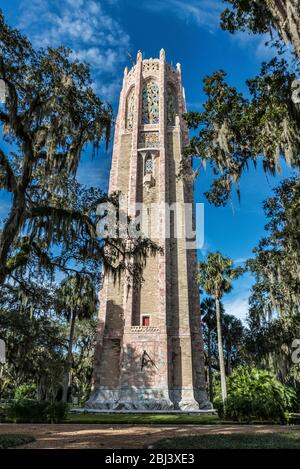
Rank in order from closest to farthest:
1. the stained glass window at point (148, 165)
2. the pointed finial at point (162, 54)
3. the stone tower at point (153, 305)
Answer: the stone tower at point (153, 305)
the stained glass window at point (148, 165)
the pointed finial at point (162, 54)

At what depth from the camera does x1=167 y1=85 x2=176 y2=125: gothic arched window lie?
36381 mm

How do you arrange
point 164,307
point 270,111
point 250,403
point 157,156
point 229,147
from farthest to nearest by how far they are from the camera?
point 157,156, point 164,307, point 250,403, point 229,147, point 270,111

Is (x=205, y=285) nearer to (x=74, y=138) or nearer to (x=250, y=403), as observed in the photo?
(x=250, y=403)

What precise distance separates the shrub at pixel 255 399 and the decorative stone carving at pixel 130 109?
26.2 meters

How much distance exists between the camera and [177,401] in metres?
25.1

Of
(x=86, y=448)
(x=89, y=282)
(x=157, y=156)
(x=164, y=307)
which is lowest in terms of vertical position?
(x=86, y=448)

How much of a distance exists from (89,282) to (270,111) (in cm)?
873

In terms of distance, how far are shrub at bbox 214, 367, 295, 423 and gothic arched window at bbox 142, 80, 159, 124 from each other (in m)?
25.8

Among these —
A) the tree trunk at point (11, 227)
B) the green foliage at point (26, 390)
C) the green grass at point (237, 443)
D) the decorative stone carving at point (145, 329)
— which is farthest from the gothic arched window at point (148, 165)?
the green foliage at point (26, 390)

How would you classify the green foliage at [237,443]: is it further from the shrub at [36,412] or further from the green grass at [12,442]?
the shrub at [36,412]

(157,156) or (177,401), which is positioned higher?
(157,156)

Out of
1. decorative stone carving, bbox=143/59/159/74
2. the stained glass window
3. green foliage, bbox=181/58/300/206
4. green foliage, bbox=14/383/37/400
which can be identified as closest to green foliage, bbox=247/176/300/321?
green foliage, bbox=181/58/300/206

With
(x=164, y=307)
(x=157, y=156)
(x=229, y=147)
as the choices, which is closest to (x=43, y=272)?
(x=229, y=147)

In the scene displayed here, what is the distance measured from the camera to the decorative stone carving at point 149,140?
3409 centimetres
